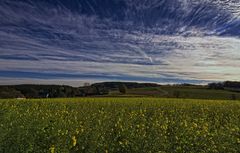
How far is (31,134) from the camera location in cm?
837

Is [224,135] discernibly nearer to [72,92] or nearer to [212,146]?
[212,146]

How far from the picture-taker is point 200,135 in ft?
26.1

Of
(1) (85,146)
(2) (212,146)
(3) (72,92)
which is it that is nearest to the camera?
(2) (212,146)

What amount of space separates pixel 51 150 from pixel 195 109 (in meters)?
15.4

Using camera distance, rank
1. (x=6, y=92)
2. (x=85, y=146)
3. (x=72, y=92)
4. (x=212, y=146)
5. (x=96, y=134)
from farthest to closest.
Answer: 1. (x=72, y=92)
2. (x=6, y=92)
3. (x=96, y=134)
4. (x=85, y=146)
5. (x=212, y=146)

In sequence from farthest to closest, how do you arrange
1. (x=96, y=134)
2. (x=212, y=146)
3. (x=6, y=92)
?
(x=6, y=92), (x=96, y=134), (x=212, y=146)

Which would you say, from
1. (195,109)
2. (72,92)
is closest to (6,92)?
(72,92)

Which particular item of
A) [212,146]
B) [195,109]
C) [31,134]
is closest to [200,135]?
[212,146]

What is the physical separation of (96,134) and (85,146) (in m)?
0.70

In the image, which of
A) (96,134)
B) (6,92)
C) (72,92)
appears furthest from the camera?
(72,92)

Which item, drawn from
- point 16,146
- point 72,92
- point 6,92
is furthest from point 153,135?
point 72,92

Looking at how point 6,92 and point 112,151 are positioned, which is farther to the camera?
point 6,92

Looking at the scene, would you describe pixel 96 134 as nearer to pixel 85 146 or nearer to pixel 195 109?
pixel 85 146

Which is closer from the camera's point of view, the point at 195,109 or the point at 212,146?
the point at 212,146
